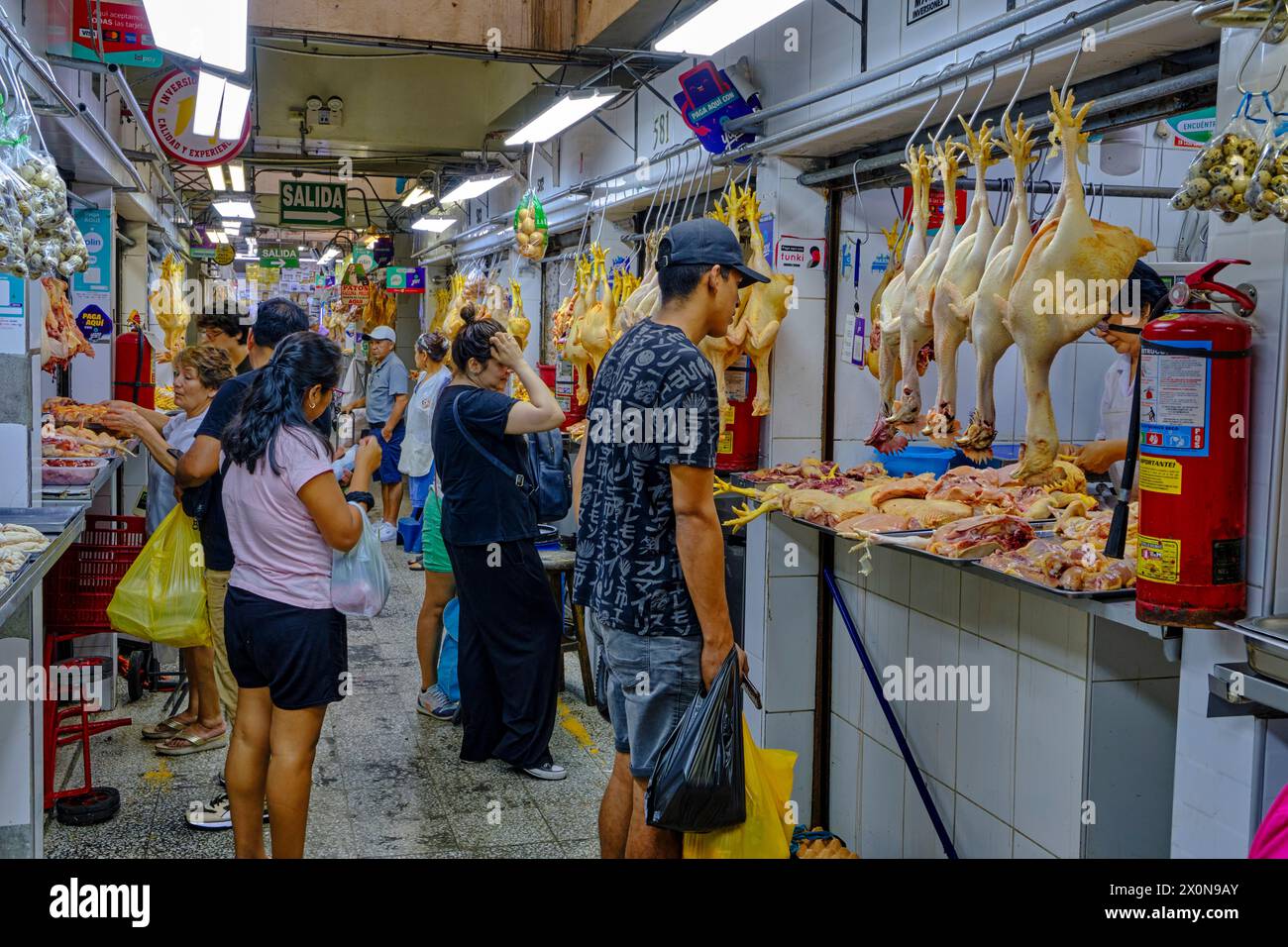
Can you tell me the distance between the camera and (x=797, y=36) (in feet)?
17.0

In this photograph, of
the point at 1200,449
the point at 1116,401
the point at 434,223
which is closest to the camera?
the point at 1200,449

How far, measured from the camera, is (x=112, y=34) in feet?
21.4

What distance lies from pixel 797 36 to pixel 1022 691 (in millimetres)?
3099

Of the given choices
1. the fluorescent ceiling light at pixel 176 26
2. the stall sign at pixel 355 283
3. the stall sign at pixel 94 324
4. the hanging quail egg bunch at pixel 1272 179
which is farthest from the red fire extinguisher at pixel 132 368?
the stall sign at pixel 355 283

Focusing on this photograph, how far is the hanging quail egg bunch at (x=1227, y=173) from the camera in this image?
2188 mm

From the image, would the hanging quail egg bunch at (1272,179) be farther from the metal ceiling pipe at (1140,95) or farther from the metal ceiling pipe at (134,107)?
the metal ceiling pipe at (134,107)

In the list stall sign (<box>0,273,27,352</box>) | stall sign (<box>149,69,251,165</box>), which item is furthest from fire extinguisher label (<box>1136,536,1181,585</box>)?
stall sign (<box>149,69,251,165</box>)

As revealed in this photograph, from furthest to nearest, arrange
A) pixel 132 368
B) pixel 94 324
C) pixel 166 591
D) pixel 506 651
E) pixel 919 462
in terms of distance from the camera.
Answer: pixel 94 324 < pixel 132 368 < pixel 506 651 < pixel 919 462 < pixel 166 591

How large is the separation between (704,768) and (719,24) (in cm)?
290

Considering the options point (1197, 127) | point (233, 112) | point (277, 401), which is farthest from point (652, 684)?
point (233, 112)

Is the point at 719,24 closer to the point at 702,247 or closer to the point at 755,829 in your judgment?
the point at 702,247

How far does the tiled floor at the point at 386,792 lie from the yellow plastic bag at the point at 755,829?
4.34 feet
